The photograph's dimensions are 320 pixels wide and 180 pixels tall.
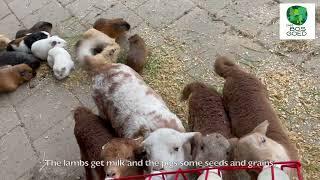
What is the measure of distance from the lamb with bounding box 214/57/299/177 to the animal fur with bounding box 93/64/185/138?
58 cm

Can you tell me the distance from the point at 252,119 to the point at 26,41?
3699 millimetres

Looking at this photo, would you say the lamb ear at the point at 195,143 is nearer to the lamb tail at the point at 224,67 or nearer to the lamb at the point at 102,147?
the lamb at the point at 102,147

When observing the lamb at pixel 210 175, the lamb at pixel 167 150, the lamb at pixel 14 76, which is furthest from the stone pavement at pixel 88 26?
the lamb at pixel 210 175

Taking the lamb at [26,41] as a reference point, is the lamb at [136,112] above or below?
above

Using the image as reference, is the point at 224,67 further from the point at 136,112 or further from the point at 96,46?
the point at 96,46

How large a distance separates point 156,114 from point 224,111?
0.68 m

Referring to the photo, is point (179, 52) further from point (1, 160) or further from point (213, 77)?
point (1, 160)

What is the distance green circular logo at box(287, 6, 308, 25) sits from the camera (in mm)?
6340

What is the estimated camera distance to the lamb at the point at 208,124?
3.71 metres

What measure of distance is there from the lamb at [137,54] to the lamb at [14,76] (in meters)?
1.40

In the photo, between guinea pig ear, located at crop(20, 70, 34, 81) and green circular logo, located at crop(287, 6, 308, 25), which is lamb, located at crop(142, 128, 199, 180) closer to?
guinea pig ear, located at crop(20, 70, 34, 81)

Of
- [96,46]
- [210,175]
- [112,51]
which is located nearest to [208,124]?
[210,175]

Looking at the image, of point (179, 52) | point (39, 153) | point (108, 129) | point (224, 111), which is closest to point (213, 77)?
point (179, 52)

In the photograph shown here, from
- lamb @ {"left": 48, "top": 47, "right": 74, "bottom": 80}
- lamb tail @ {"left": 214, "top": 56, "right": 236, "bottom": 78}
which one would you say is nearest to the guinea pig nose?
lamb tail @ {"left": 214, "top": 56, "right": 236, "bottom": 78}
